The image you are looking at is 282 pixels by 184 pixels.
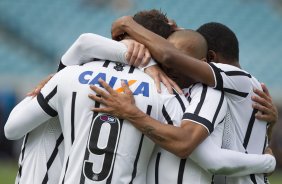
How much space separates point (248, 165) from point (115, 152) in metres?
0.70

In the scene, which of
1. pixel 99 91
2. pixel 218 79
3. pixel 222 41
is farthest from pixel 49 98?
pixel 222 41

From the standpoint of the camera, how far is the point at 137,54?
338 centimetres

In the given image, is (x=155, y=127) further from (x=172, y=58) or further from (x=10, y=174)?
(x=10, y=174)

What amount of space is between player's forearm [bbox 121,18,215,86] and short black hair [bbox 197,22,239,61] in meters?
0.48

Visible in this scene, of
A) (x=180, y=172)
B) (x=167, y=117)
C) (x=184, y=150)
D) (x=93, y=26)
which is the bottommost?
(x=93, y=26)

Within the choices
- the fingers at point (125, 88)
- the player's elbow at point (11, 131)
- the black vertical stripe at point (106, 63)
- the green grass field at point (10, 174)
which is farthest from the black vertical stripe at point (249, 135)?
the green grass field at point (10, 174)

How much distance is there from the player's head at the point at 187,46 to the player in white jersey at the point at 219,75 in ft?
0.33

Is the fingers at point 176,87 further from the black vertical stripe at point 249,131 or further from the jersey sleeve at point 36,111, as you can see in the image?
the jersey sleeve at point 36,111

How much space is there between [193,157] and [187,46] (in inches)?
23.1

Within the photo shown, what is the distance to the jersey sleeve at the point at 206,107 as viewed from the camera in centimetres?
330

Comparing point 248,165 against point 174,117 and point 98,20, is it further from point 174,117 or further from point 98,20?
point 98,20

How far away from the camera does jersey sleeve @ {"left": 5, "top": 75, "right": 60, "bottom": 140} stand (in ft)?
11.0

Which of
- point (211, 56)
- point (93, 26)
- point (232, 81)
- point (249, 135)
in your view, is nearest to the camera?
point (232, 81)

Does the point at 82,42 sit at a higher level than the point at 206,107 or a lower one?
higher
